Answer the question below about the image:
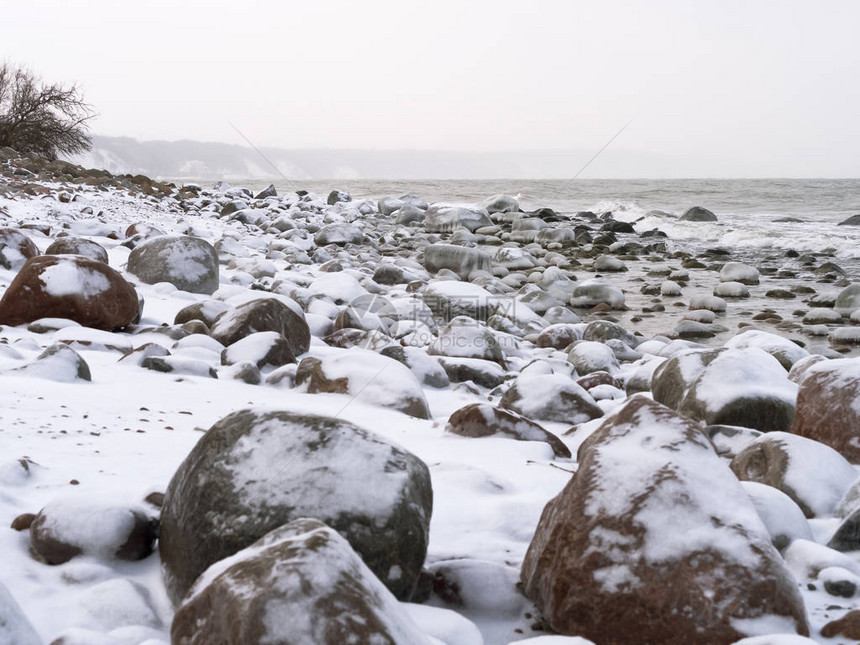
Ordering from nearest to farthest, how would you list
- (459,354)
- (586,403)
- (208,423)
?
(208,423) < (586,403) < (459,354)

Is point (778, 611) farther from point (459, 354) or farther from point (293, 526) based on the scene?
point (459, 354)

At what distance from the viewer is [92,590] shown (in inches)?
66.3

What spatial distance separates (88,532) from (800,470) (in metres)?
2.25

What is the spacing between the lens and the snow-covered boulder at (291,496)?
1759 millimetres

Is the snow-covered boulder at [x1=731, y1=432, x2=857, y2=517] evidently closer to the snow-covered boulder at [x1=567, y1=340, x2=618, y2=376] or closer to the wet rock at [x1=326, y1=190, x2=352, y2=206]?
the snow-covered boulder at [x1=567, y1=340, x2=618, y2=376]

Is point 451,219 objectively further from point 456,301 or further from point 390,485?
point 390,485

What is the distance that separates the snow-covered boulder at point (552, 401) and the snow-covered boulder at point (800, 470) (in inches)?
39.7

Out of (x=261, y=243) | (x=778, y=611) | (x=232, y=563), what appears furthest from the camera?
(x=261, y=243)

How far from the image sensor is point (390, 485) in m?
1.85

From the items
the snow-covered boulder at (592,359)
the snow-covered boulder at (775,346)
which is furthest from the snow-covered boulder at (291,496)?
the snow-covered boulder at (775,346)

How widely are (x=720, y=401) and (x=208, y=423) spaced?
2.23 meters

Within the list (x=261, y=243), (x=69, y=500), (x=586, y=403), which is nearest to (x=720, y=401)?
(x=586, y=403)

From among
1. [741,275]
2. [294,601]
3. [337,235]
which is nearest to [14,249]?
[294,601]

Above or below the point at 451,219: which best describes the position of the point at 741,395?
below
